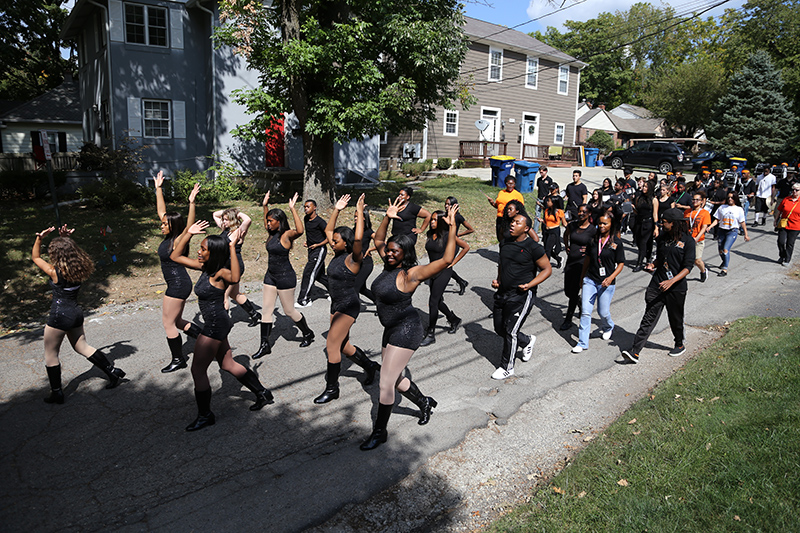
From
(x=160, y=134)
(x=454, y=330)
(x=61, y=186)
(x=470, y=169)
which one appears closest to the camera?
(x=454, y=330)

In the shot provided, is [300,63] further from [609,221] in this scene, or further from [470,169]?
[470,169]

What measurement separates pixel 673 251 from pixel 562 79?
105ft

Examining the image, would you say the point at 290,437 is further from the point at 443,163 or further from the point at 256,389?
the point at 443,163

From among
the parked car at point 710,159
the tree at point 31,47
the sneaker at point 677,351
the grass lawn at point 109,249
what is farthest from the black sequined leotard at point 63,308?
the parked car at point 710,159

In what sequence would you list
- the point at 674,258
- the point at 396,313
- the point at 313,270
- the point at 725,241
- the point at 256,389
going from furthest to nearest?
1. the point at 725,241
2. the point at 313,270
3. the point at 674,258
4. the point at 256,389
5. the point at 396,313

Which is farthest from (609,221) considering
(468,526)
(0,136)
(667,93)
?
(667,93)

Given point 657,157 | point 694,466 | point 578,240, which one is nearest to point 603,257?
point 578,240

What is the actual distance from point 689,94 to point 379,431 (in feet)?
153

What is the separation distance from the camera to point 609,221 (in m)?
7.01

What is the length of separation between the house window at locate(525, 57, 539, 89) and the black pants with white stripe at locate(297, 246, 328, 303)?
2840 cm

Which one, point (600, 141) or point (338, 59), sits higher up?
point (600, 141)

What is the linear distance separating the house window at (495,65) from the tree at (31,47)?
23783mm

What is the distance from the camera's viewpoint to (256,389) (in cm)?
541

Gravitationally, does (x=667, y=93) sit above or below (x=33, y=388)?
above
